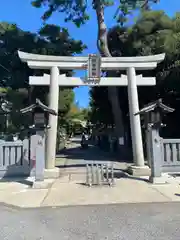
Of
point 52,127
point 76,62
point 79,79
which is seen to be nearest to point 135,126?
point 79,79

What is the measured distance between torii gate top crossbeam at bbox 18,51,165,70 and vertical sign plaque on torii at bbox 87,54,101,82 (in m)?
0.28

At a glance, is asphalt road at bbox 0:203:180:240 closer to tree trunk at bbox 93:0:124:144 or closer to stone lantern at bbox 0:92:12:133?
tree trunk at bbox 93:0:124:144

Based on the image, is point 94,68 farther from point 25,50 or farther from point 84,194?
point 25,50

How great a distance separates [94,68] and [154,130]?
11.2 feet

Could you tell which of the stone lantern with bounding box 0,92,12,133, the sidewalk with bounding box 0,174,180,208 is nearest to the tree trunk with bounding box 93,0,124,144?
the sidewalk with bounding box 0,174,180,208

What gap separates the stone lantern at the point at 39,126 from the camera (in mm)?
7391

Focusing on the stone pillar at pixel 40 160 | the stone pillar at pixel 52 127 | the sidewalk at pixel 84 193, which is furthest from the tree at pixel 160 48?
the stone pillar at pixel 40 160

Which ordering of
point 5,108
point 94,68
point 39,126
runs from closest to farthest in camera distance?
point 39,126 → point 94,68 → point 5,108

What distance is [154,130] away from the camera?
788cm

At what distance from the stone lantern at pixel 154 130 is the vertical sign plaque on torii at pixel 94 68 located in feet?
8.12

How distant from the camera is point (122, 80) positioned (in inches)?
376

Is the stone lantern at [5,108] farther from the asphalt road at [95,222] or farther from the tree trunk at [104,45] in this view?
the asphalt road at [95,222]

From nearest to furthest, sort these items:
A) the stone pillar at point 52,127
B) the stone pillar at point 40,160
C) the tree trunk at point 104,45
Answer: the stone pillar at point 40,160, the stone pillar at point 52,127, the tree trunk at point 104,45

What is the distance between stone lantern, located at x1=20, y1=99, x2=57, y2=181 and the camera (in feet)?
24.3
